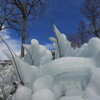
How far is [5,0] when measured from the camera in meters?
12.6

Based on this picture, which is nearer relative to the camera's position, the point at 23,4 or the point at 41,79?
the point at 41,79

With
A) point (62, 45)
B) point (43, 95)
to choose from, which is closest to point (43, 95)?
point (43, 95)

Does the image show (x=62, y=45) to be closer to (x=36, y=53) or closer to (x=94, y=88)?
(x=36, y=53)

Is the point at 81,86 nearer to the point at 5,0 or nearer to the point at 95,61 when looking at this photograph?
the point at 95,61

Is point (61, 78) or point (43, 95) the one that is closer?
point (43, 95)

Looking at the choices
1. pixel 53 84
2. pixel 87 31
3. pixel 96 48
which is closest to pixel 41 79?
pixel 53 84

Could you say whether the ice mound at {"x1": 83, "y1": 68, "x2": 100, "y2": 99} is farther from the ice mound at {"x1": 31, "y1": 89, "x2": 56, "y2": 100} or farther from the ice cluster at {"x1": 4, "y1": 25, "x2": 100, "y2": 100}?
the ice mound at {"x1": 31, "y1": 89, "x2": 56, "y2": 100}

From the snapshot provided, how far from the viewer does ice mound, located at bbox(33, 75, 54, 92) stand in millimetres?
610

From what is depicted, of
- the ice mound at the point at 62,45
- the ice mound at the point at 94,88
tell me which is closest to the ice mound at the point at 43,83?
the ice mound at the point at 94,88

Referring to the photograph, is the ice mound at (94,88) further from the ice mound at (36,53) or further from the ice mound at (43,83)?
the ice mound at (36,53)

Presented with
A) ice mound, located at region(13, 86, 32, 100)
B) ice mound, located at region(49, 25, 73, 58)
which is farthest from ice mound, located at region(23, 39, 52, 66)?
ice mound, located at region(13, 86, 32, 100)

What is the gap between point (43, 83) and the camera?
2.05 feet

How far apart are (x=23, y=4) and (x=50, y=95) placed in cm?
1231

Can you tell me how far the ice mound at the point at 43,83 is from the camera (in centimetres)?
61
